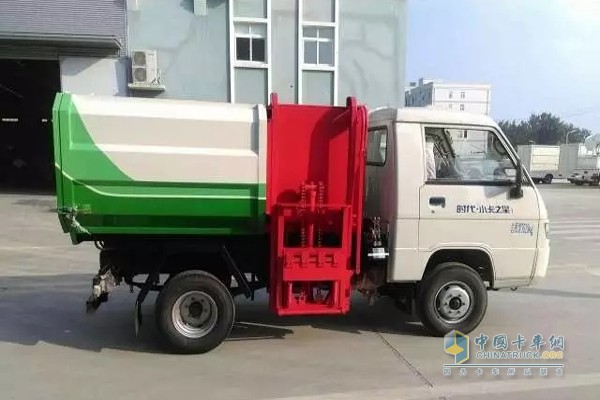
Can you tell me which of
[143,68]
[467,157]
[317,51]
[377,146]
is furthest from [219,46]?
[467,157]

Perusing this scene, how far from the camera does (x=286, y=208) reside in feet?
17.2

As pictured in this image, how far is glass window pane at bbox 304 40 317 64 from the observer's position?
17.8 metres

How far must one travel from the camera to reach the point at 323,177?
212 inches

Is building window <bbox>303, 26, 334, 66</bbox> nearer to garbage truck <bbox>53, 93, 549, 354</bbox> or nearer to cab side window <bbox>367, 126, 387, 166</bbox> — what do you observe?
cab side window <bbox>367, 126, 387, 166</bbox>

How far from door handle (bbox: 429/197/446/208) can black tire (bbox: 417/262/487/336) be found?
0.66 meters

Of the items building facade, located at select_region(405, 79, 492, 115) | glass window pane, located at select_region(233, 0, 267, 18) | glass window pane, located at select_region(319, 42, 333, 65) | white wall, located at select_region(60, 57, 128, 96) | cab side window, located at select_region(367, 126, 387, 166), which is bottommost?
cab side window, located at select_region(367, 126, 387, 166)

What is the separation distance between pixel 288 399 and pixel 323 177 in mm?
2029

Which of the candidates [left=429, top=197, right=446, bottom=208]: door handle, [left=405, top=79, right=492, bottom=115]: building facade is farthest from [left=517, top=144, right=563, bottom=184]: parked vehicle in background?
[left=429, top=197, right=446, bottom=208]: door handle

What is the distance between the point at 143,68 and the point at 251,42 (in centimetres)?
335

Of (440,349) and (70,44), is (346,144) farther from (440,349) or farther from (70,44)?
(70,44)

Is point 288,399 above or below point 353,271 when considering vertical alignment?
below

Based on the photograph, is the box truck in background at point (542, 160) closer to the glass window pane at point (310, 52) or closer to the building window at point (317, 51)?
the building window at point (317, 51)

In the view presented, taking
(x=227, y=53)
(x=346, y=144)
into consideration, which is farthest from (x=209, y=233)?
(x=227, y=53)

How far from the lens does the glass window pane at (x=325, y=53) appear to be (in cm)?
1786
